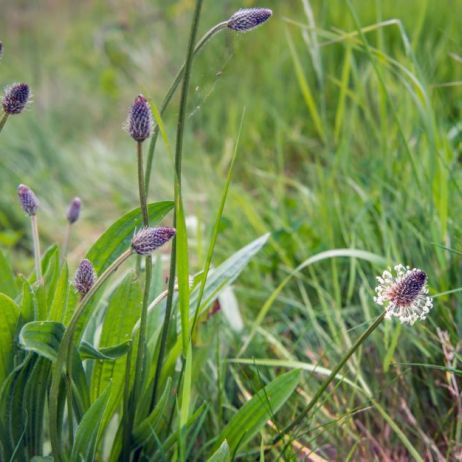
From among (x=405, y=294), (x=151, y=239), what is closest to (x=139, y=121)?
(x=151, y=239)

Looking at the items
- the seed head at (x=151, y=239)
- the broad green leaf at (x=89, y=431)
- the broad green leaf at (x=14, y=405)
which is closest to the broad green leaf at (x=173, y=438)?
the broad green leaf at (x=89, y=431)

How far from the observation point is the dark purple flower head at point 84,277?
3.33 feet

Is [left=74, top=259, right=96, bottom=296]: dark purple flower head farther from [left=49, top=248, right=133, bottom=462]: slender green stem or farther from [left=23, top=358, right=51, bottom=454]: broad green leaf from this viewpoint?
[left=23, top=358, right=51, bottom=454]: broad green leaf

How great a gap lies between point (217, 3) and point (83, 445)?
3.48 m

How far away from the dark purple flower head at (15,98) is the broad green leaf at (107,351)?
0.37 meters

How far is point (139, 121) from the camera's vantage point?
1005mm

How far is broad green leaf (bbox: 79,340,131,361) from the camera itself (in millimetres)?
1141

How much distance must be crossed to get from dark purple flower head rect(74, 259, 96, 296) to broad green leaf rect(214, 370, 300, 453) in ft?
1.26

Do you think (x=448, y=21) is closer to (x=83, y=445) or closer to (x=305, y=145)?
(x=305, y=145)

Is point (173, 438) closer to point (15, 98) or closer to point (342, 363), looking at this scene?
point (342, 363)

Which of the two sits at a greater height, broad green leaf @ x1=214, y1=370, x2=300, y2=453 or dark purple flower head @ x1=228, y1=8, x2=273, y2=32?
dark purple flower head @ x1=228, y1=8, x2=273, y2=32

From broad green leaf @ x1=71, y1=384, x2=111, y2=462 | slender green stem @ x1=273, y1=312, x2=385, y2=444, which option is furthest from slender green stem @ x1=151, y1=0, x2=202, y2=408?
slender green stem @ x1=273, y1=312, x2=385, y2=444

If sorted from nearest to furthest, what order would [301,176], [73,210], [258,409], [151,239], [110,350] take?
1. [151,239]
2. [110,350]
3. [258,409]
4. [73,210]
5. [301,176]

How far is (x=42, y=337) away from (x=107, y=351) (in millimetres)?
111
